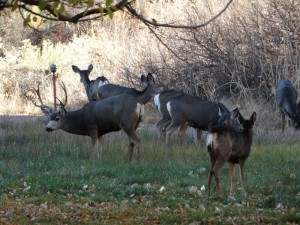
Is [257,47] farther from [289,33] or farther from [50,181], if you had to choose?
[50,181]

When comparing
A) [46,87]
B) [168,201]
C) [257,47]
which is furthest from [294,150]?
[46,87]

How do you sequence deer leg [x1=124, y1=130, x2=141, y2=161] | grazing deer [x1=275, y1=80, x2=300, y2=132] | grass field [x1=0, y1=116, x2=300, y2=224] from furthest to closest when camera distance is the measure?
grazing deer [x1=275, y1=80, x2=300, y2=132] → deer leg [x1=124, y1=130, x2=141, y2=161] → grass field [x1=0, y1=116, x2=300, y2=224]

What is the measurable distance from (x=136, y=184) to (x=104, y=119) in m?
Result: 3.91

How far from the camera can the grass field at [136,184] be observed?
9031 mm

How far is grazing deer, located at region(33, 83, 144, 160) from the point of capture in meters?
15.1

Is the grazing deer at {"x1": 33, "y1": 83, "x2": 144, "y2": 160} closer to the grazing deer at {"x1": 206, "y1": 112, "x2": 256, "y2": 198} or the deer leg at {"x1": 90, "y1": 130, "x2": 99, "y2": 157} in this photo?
the deer leg at {"x1": 90, "y1": 130, "x2": 99, "y2": 157}

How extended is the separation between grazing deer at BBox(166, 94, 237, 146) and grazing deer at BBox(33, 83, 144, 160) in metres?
1.27

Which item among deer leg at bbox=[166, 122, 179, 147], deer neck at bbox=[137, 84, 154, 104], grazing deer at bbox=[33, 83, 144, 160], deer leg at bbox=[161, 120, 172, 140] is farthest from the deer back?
grazing deer at bbox=[33, 83, 144, 160]

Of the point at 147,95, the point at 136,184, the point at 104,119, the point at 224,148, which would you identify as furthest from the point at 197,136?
the point at 224,148

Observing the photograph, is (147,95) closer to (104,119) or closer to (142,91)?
(142,91)

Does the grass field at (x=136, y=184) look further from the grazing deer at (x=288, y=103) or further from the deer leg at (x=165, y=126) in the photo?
the grazing deer at (x=288, y=103)

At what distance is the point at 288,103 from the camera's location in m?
18.5

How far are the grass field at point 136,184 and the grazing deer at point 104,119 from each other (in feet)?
1.18

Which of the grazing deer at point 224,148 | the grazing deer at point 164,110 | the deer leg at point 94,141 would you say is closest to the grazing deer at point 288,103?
the grazing deer at point 164,110
